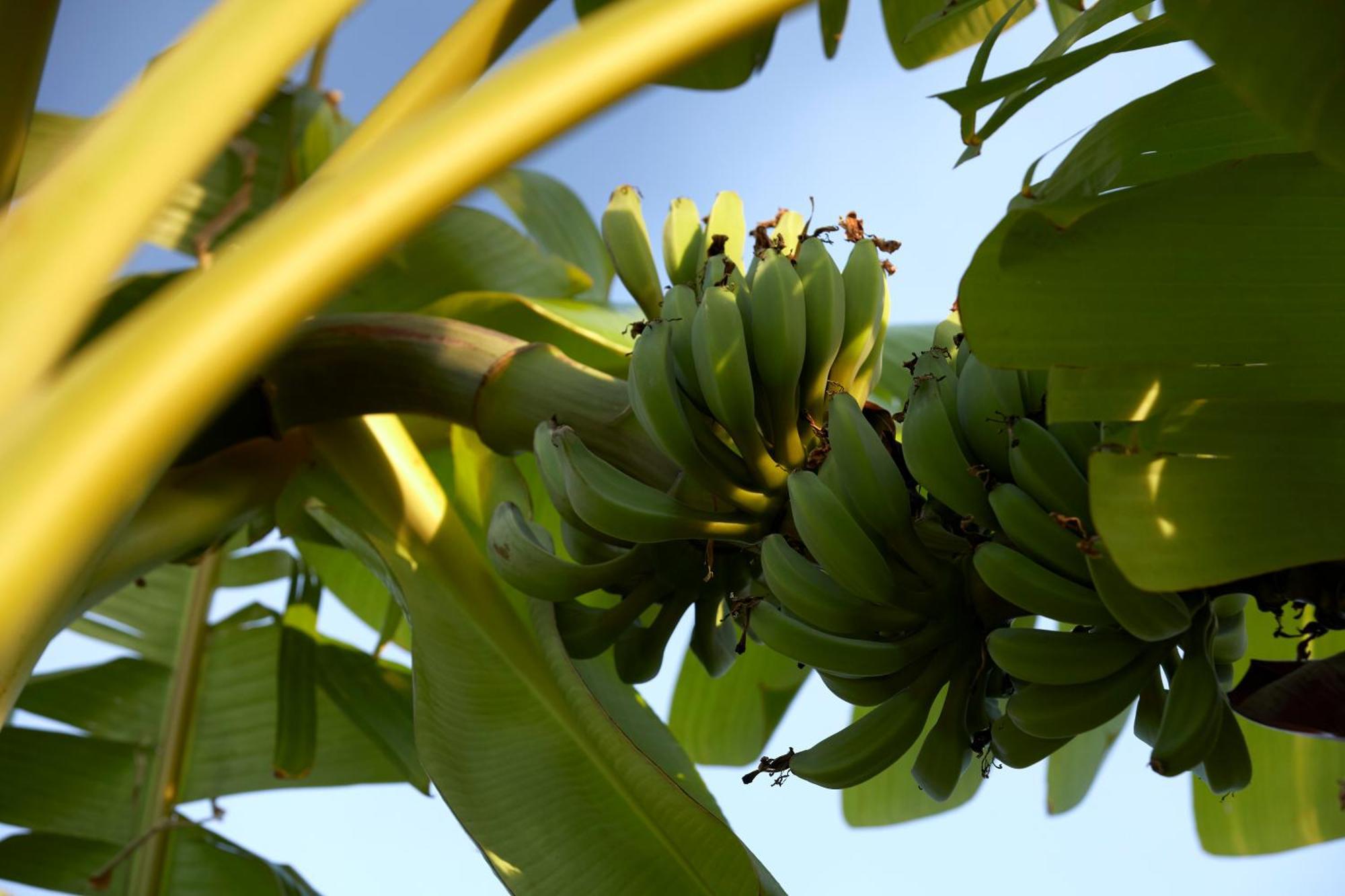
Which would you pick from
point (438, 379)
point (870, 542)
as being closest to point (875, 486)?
point (870, 542)

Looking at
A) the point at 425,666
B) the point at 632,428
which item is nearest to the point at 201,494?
the point at 425,666

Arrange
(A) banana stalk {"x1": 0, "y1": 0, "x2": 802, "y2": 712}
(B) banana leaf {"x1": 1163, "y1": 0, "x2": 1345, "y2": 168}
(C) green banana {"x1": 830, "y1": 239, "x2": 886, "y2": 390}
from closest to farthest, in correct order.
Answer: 1. (A) banana stalk {"x1": 0, "y1": 0, "x2": 802, "y2": 712}
2. (B) banana leaf {"x1": 1163, "y1": 0, "x2": 1345, "y2": 168}
3. (C) green banana {"x1": 830, "y1": 239, "x2": 886, "y2": 390}

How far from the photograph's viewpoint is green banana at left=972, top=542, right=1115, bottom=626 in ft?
1.91

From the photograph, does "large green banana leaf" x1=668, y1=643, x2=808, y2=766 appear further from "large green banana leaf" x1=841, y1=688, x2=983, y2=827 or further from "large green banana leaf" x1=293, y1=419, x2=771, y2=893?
"large green banana leaf" x1=293, y1=419, x2=771, y2=893

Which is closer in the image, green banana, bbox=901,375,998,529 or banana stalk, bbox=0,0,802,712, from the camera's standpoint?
banana stalk, bbox=0,0,802,712

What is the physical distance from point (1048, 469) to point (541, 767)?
1.23ft

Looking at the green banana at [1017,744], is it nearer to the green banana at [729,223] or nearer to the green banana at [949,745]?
the green banana at [949,745]

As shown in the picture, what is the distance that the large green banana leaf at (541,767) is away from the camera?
0.65m

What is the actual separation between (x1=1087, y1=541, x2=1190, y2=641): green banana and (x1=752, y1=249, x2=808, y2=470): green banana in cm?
24

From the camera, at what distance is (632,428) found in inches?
→ 30.4

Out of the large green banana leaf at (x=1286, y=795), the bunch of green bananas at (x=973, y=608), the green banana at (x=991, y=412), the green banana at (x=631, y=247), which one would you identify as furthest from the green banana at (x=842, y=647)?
the large green banana leaf at (x=1286, y=795)

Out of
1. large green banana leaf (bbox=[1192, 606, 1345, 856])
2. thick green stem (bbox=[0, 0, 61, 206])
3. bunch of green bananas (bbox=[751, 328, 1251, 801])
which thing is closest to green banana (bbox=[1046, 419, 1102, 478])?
bunch of green bananas (bbox=[751, 328, 1251, 801])

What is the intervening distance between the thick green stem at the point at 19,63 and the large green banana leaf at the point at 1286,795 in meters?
1.01

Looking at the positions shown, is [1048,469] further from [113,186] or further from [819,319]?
[113,186]
